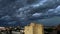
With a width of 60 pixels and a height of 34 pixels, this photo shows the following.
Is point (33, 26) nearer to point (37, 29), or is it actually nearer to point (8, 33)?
point (37, 29)

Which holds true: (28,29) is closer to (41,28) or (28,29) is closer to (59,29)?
(41,28)

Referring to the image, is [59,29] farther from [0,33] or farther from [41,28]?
[0,33]

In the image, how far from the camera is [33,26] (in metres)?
0.77

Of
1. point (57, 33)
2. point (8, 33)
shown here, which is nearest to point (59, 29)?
point (57, 33)

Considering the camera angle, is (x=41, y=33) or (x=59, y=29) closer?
(x=41, y=33)

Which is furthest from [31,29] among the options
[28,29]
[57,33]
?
[57,33]

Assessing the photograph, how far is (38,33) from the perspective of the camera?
0.76 meters

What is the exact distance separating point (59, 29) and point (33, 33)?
0.27 m

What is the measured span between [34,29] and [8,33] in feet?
1.37

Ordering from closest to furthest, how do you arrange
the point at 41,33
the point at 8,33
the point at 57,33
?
the point at 41,33, the point at 57,33, the point at 8,33

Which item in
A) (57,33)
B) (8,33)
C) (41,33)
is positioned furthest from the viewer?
(8,33)

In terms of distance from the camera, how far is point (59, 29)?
3.09 feet

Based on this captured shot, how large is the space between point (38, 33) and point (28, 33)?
0.20 ft

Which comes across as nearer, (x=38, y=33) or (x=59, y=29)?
(x=38, y=33)
